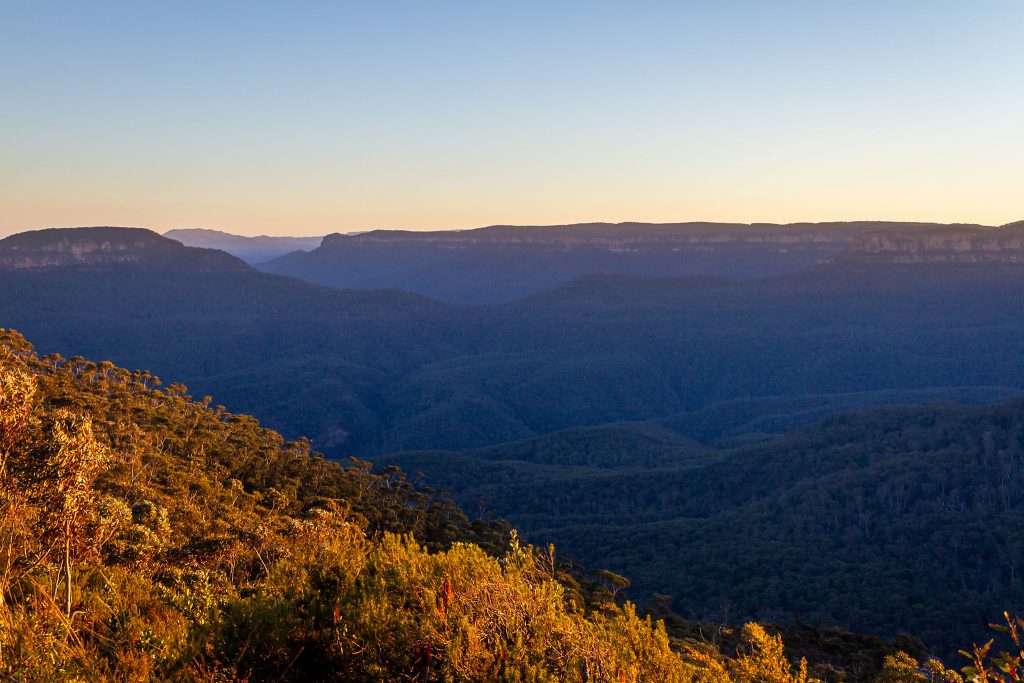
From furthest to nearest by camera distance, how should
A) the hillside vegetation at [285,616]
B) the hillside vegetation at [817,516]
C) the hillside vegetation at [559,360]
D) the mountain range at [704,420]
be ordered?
the hillside vegetation at [559,360], the mountain range at [704,420], the hillside vegetation at [817,516], the hillside vegetation at [285,616]

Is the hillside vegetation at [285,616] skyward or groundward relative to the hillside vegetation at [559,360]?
skyward

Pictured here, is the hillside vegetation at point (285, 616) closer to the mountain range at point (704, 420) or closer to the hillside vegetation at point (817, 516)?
the hillside vegetation at point (817, 516)

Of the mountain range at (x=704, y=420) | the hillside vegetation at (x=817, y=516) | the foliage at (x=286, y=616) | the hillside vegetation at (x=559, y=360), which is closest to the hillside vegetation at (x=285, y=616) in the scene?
the foliage at (x=286, y=616)

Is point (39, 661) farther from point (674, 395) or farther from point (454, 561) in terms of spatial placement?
point (674, 395)

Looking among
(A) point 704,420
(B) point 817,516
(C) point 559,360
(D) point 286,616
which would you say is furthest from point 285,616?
(C) point 559,360

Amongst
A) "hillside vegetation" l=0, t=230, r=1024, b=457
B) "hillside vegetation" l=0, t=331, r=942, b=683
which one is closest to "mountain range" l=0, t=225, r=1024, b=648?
"hillside vegetation" l=0, t=230, r=1024, b=457

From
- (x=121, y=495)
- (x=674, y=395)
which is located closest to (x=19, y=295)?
(x=674, y=395)

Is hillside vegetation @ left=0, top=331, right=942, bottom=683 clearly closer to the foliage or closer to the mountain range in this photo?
the foliage

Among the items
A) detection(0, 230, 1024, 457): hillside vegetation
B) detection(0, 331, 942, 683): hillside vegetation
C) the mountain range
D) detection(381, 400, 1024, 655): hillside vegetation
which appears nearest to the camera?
detection(0, 331, 942, 683): hillside vegetation

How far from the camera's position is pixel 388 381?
163 meters

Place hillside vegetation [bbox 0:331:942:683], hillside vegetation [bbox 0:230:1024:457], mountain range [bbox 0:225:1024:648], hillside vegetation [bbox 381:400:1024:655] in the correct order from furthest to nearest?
hillside vegetation [bbox 0:230:1024:457] < mountain range [bbox 0:225:1024:648] < hillside vegetation [bbox 381:400:1024:655] < hillside vegetation [bbox 0:331:942:683]

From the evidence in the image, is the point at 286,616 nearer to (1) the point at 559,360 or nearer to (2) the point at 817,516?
(2) the point at 817,516

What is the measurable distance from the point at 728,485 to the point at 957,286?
156 meters

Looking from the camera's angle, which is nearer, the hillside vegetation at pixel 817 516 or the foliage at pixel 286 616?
the foliage at pixel 286 616
